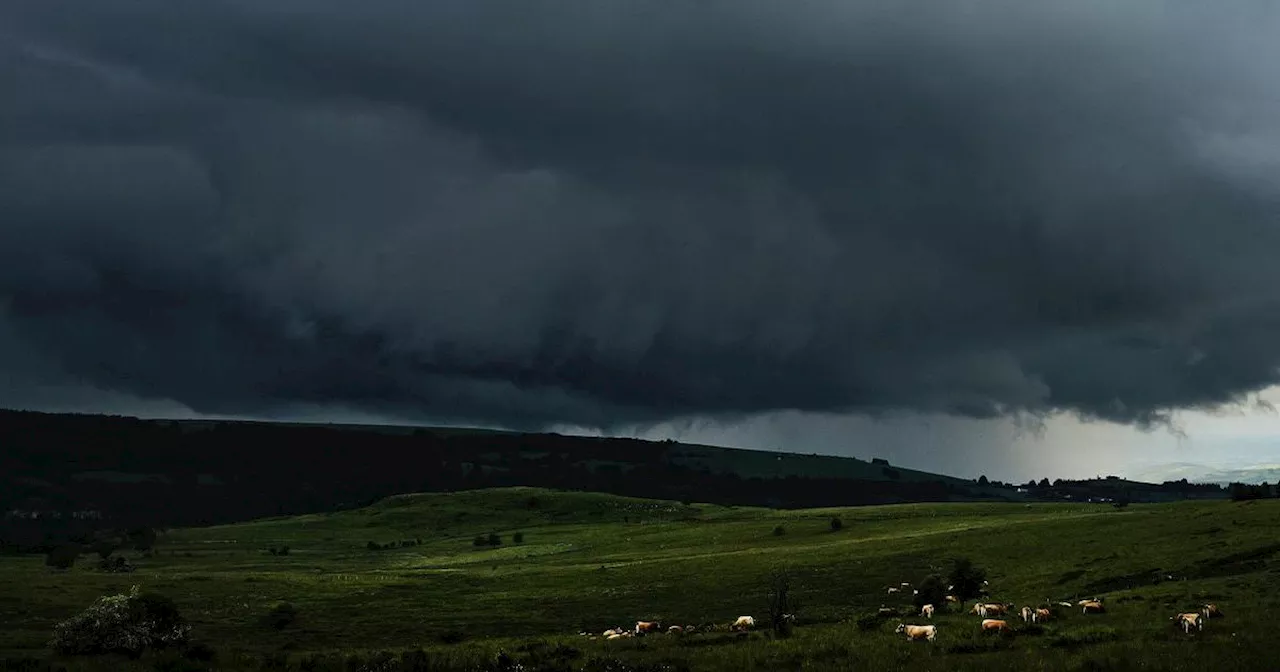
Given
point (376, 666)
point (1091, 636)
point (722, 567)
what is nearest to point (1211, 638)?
point (1091, 636)

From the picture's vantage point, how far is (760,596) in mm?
72000

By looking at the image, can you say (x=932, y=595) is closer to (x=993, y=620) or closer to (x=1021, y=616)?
(x=1021, y=616)

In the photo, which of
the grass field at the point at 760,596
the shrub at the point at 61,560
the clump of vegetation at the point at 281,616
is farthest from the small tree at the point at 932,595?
the shrub at the point at 61,560

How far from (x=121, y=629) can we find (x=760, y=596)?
43367 millimetres

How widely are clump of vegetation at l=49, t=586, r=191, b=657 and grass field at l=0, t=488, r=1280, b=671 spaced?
2.06 m

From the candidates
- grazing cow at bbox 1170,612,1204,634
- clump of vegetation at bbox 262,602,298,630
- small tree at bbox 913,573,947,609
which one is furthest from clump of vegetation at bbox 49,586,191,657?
grazing cow at bbox 1170,612,1204,634

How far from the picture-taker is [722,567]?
90000 millimetres

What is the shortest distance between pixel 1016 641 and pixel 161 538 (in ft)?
647

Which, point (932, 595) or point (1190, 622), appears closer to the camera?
point (1190, 622)

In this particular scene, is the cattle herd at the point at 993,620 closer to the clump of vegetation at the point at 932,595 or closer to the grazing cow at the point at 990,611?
the grazing cow at the point at 990,611

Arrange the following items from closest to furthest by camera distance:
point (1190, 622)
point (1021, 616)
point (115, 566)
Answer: point (1190, 622), point (1021, 616), point (115, 566)

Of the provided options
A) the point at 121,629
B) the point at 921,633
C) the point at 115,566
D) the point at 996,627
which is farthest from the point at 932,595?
the point at 115,566

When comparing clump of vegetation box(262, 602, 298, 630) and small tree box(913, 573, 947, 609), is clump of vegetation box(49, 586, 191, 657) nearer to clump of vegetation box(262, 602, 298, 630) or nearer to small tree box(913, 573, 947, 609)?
clump of vegetation box(262, 602, 298, 630)

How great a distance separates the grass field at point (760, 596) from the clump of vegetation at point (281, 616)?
1.00 meters
